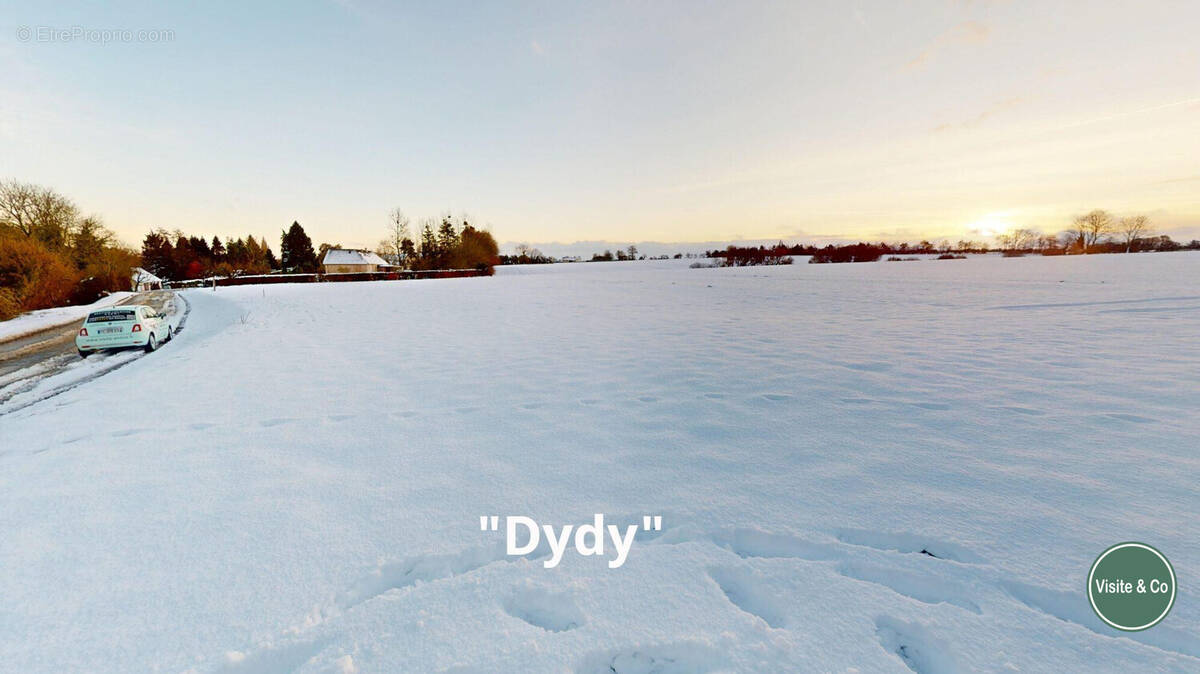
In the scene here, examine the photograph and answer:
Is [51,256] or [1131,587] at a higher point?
[51,256]

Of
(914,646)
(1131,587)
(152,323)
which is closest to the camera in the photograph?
(914,646)

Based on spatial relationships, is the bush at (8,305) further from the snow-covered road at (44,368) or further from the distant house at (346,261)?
the distant house at (346,261)

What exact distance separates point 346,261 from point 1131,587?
307 feet

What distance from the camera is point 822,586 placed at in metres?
2.36

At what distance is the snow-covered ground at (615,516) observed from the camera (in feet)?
6.70

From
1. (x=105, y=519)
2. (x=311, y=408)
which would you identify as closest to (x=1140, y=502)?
(x=105, y=519)

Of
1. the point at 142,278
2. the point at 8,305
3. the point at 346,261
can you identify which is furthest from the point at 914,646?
the point at 142,278

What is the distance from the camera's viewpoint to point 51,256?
31234 mm

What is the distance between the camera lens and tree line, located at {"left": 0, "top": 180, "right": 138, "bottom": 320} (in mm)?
27703

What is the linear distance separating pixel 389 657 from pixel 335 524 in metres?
1.40

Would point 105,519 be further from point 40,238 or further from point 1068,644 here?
point 40,238

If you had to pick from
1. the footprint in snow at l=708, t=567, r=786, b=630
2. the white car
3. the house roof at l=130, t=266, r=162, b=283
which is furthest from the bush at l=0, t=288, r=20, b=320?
the house roof at l=130, t=266, r=162, b=283

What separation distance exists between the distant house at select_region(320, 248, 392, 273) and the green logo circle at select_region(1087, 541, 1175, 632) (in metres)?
91.9

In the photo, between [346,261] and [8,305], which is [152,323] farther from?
[346,261]
